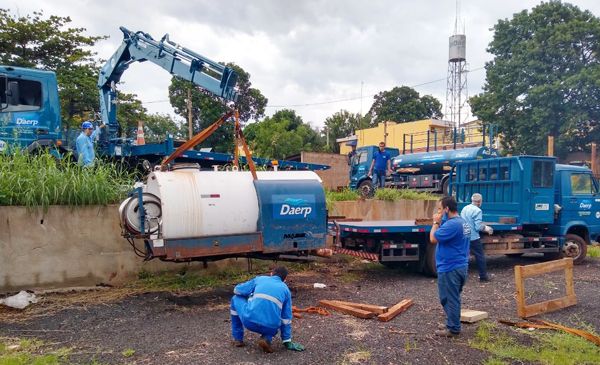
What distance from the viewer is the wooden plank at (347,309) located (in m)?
6.58

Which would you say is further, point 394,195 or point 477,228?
point 394,195

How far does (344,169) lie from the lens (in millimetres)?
27562

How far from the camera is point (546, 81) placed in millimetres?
29625

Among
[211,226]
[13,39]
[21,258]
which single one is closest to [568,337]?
[211,226]

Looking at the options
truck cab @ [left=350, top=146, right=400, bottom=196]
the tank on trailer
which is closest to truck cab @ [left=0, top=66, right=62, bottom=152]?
truck cab @ [left=350, top=146, right=400, bottom=196]

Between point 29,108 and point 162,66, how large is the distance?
322 cm

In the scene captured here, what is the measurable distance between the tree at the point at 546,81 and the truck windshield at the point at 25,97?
27.1m

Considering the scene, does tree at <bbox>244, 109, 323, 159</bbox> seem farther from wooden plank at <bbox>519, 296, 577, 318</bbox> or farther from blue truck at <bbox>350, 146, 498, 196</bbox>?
wooden plank at <bbox>519, 296, 577, 318</bbox>

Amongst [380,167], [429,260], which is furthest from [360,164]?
[429,260]

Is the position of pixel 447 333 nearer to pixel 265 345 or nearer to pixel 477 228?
pixel 265 345

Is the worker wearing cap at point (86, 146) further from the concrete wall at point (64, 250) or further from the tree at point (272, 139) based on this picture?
the tree at point (272, 139)

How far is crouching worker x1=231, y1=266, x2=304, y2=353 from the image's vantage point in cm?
501

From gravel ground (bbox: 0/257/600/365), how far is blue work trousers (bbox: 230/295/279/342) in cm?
17

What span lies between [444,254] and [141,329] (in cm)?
381
